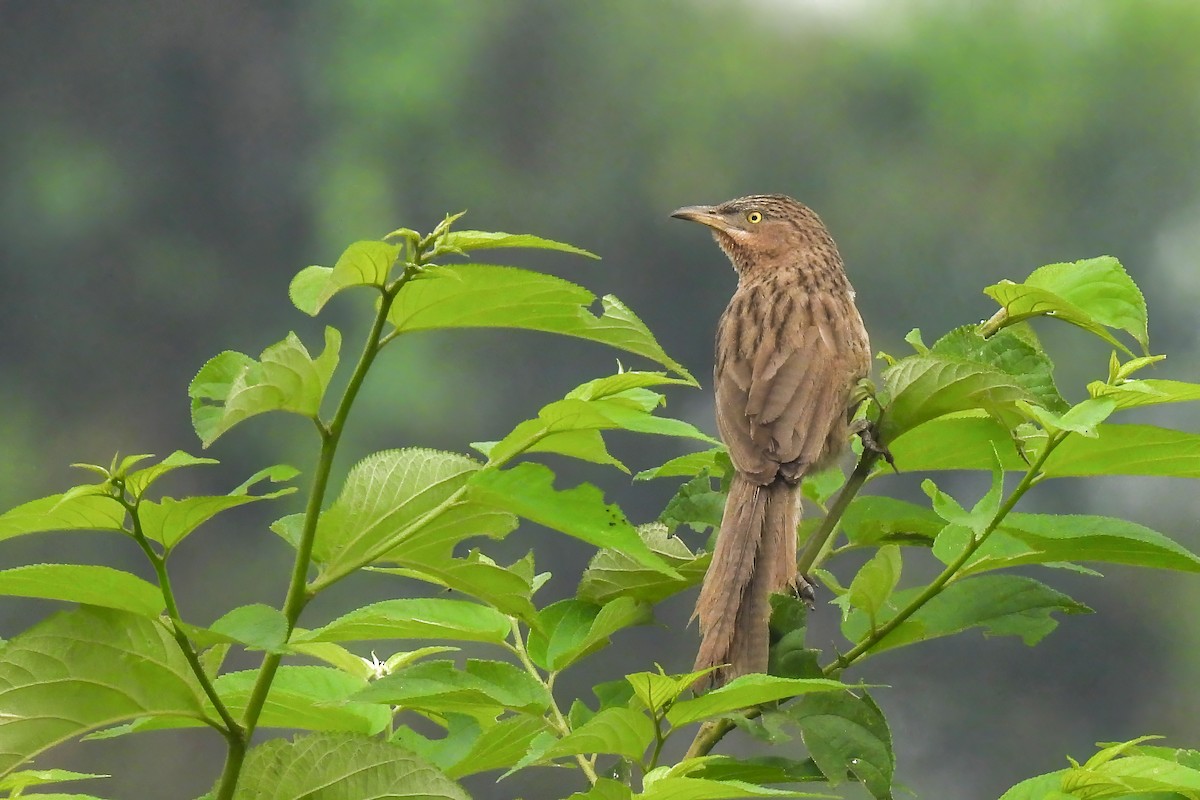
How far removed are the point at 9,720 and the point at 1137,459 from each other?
0.49 metres

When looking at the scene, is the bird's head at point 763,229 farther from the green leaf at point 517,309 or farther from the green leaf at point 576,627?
the green leaf at point 517,309

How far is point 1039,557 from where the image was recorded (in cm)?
62

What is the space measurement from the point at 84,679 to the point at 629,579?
0.27 metres

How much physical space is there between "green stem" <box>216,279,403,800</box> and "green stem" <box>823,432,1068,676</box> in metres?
0.25

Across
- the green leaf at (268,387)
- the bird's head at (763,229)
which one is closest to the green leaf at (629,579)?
the green leaf at (268,387)

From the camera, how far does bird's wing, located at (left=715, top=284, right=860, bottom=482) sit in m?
0.88

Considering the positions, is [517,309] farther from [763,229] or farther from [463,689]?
[763,229]

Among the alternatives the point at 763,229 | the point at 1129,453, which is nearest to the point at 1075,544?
the point at 1129,453

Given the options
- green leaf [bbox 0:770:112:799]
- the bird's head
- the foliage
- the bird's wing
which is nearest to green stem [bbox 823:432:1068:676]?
the foliage

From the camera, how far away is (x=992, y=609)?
68 centimetres

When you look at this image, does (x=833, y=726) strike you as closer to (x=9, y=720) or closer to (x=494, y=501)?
(x=494, y=501)

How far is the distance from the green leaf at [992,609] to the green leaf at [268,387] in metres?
0.31

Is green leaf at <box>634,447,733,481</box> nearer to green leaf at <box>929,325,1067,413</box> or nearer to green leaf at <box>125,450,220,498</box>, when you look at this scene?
green leaf at <box>929,325,1067,413</box>

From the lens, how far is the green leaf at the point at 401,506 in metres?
0.54
